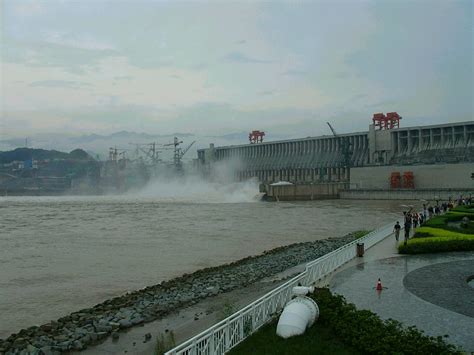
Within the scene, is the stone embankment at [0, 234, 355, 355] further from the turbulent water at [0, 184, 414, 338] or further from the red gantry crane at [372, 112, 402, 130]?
the red gantry crane at [372, 112, 402, 130]

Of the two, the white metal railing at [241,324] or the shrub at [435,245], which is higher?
the white metal railing at [241,324]

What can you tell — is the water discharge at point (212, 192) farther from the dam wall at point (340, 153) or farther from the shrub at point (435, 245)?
the shrub at point (435, 245)

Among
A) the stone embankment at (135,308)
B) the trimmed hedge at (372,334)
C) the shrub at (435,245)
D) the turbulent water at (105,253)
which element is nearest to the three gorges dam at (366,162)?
the turbulent water at (105,253)

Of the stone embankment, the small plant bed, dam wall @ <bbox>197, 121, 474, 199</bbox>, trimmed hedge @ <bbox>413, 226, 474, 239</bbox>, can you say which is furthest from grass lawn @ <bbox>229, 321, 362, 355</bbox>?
dam wall @ <bbox>197, 121, 474, 199</bbox>

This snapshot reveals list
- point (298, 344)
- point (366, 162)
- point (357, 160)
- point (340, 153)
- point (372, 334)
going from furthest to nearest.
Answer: point (340, 153) → point (357, 160) → point (366, 162) → point (298, 344) → point (372, 334)

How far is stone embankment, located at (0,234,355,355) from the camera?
1133 centimetres

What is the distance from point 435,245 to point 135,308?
1214cm

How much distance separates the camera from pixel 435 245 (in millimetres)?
18984

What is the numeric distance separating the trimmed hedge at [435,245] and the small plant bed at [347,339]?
34.4ft

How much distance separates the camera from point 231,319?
8.35 m

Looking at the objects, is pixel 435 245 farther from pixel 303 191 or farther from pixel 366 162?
pixel 366 162

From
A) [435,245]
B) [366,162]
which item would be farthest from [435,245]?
[366,162]

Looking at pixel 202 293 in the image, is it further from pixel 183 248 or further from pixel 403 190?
pixel 403 190

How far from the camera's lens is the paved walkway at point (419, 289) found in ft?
32.4
